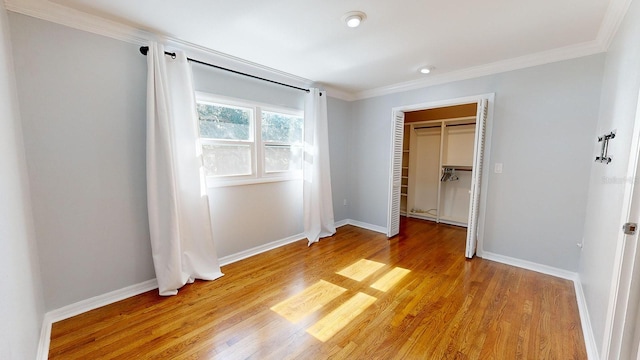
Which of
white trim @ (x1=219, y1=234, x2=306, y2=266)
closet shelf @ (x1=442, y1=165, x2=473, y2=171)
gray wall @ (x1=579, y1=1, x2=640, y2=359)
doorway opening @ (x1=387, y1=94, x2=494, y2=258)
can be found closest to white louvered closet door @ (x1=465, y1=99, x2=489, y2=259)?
doorway opening @ (x1=387, y1=94, x2=494, y2=258)

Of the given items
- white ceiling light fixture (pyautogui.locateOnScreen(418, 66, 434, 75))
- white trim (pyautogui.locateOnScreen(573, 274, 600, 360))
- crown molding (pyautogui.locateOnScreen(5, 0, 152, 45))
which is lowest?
white trim (pyautogui.locateOnScreen(573, 274, 600, 360))

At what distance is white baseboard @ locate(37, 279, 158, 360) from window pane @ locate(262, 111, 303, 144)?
2.07 m

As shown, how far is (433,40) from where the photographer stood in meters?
2.33

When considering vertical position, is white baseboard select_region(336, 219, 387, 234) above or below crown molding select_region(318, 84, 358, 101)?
below

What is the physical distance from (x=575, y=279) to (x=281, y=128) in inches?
149

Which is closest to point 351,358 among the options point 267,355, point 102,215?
point 267,355

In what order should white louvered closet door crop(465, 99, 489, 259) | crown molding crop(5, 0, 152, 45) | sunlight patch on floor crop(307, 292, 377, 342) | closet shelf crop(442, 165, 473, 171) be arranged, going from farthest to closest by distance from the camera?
closet shelf crop(442, 165, 473, 171) → white louvered closet door crop(465, 99, 489, 259) → sunlight patch on floor crop(307, 292, 377, 342) → crown molding crop(5, 0, 152, 45)

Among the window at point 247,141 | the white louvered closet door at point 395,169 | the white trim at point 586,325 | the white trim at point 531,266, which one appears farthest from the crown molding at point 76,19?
the white trim at point 531,266

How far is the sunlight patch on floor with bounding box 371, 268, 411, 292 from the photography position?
2.51m

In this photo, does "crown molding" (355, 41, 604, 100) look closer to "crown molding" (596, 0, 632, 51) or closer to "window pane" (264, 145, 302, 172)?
"crown molding" (596, 0, 632, 51)

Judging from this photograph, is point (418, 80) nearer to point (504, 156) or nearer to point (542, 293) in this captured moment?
point (504, 156)

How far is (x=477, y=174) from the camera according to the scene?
304cm

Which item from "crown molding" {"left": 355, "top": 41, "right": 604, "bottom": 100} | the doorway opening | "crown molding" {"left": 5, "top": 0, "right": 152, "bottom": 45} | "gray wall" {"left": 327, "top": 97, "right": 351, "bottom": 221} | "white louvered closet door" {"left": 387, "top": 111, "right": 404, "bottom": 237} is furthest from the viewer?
"gray wall" {"left": 327, "top": 97, "right": 351, "bottom": 221}

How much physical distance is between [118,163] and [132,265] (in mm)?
948
